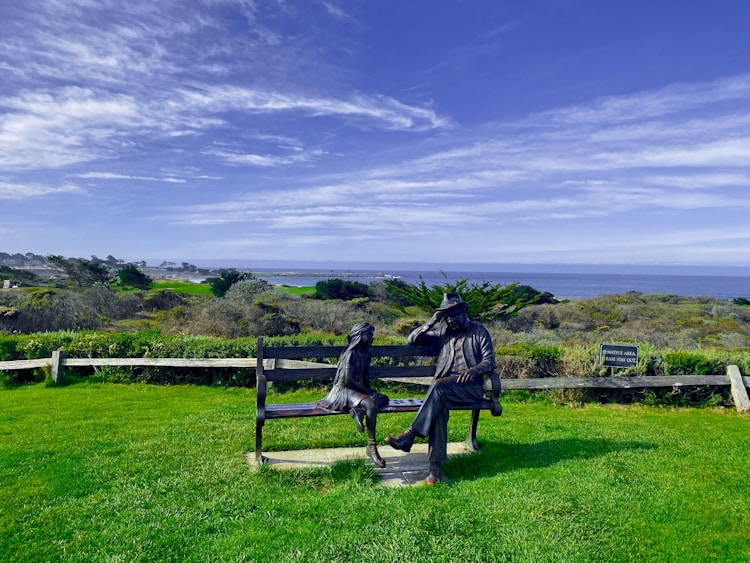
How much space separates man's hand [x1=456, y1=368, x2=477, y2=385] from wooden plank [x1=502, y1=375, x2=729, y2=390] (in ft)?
11.0

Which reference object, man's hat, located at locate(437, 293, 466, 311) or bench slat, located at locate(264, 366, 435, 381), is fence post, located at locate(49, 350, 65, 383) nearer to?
bench slat, located at locate(264, 366, 435, 381)

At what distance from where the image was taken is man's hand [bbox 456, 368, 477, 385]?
5.05 metres

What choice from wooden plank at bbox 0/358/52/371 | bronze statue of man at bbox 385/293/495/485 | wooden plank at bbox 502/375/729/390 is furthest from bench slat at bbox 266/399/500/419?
wooden plank at bbox 0/358/52/371

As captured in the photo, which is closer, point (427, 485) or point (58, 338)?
point (427, 485)

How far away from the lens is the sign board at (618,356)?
8.59 m

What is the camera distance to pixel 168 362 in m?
9.20

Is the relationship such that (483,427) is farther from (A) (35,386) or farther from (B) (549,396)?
(A) (35,386)

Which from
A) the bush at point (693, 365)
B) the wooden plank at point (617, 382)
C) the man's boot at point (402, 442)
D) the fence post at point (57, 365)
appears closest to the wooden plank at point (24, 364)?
the fence post at point (57, 365)

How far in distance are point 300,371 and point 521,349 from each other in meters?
5.32

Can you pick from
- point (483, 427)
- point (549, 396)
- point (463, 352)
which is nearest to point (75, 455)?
point (463, 352)

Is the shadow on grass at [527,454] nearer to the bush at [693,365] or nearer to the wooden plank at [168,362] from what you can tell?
the bush at [693,365]

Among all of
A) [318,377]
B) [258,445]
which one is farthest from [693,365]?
[258,445]

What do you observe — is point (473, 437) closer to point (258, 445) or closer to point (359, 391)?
point (359, 391)

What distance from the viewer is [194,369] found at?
9.94 m
